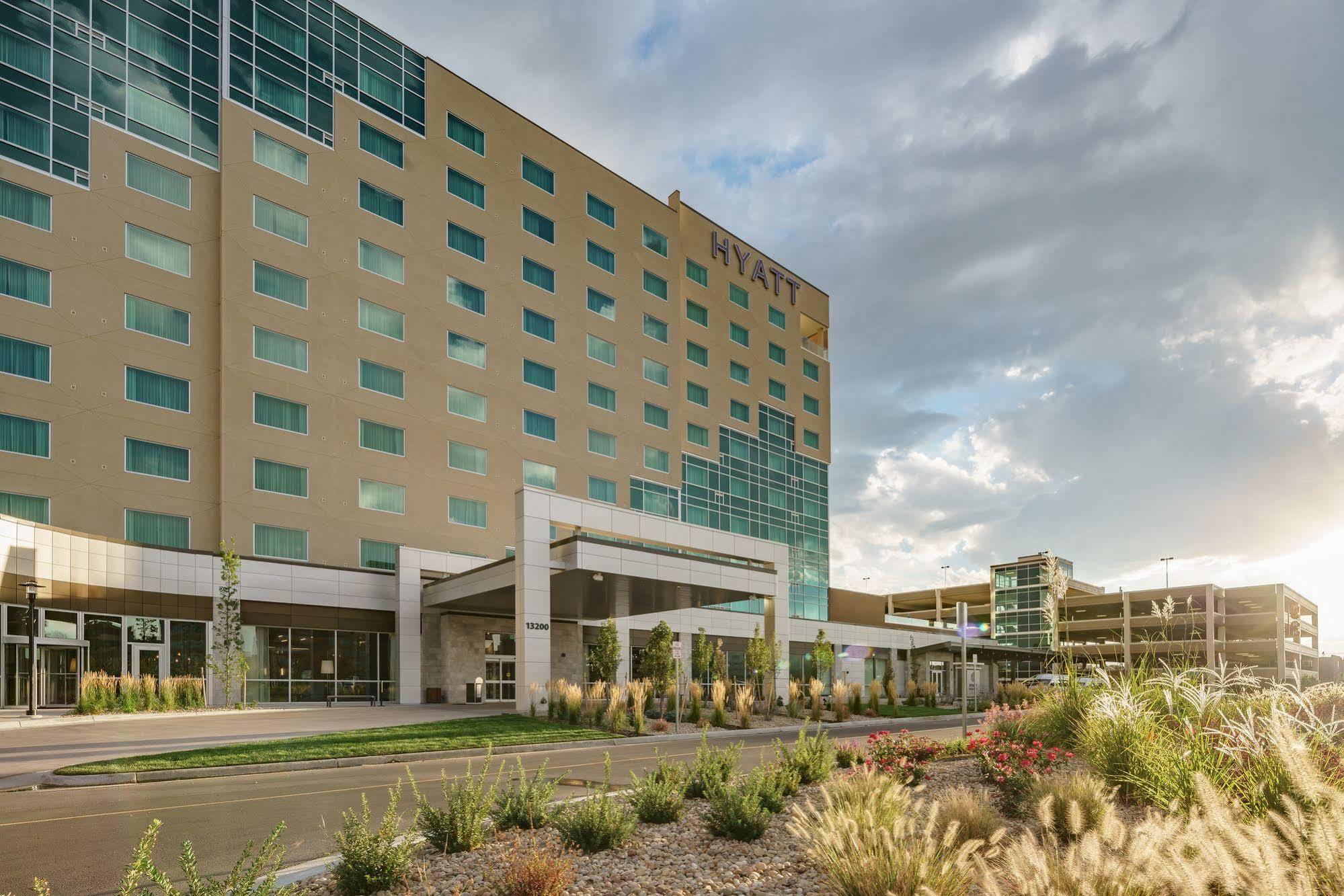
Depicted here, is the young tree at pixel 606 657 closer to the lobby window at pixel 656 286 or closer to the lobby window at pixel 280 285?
the lobby window at pixel 280 285

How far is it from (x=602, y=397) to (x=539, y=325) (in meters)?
6.07

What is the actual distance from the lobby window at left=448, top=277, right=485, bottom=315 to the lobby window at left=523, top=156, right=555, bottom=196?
811cm

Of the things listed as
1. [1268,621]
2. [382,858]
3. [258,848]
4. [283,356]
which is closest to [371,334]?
[283,356]

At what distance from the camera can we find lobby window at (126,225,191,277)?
123 ft

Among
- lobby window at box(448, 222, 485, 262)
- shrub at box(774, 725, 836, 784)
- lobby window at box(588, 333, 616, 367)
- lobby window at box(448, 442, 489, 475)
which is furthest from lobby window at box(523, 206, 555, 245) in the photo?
shrub at box(774, 725, 836, 784)

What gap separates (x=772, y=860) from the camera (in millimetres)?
8039

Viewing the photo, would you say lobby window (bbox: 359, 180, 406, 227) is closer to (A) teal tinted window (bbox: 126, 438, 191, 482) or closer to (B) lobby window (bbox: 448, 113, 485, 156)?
(B) lobby window (bbox: 448, 113, 485, 156)

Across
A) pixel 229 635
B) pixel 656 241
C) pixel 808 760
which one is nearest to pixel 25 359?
pixel 229 635

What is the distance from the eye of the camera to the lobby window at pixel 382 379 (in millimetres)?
43531

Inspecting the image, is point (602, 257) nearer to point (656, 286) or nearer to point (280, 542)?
point (656, 286)

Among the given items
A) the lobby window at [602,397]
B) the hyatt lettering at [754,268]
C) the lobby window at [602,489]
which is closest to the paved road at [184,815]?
the lobby window at [602,489]

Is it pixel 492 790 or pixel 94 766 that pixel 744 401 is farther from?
pixel 492 790

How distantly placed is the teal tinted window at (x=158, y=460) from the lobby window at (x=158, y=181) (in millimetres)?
10325

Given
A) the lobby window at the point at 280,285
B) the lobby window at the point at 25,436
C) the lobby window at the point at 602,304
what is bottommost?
the lobby window at the point at 25,436
